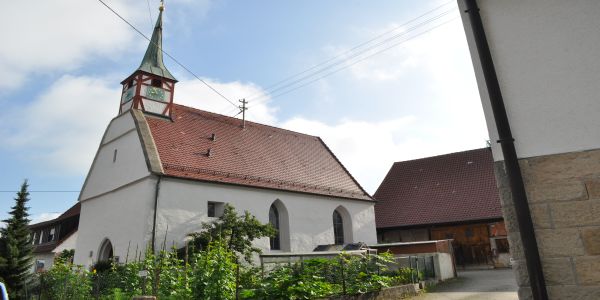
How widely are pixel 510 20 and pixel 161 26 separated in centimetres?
2204

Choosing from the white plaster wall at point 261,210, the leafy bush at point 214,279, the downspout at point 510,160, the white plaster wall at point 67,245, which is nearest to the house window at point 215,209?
the white plaster wall at point 261,210

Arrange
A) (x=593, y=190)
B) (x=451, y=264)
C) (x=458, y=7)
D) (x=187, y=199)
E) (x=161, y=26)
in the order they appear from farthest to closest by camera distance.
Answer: (x=161, y=26)
(x=451, y=264)
(x=187, y=199)
(x=458, y=7)
(x=593, y=190)

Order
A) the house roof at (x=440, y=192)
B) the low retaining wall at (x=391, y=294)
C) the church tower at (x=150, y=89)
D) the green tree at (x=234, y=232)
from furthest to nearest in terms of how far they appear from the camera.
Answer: the house roof at (x=440, y=192), the church tower at (x=150, y=89), the green tree at (x=234, y=232), the low retaining wall at (x=391, y=294)

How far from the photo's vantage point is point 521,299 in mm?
3074

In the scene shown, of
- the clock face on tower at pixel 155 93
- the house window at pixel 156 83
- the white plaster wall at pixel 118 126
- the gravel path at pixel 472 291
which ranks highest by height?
the house window at pixel 156 83

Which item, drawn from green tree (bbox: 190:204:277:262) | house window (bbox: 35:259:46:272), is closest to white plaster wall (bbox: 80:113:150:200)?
green tree (bbox: 190:204:277:262)

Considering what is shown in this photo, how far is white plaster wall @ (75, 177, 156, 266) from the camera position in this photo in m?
14.8

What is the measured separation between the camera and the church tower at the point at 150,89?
1902 centimetres

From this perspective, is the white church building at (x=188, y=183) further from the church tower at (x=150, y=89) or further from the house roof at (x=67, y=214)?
the house roof at (x=67, y=214)

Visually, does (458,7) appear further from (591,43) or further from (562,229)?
(562,229)

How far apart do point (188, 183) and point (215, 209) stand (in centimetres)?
169

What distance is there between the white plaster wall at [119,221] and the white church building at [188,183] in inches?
1.6

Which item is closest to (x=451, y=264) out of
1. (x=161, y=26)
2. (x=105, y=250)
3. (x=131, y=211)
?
(x=131, y=211)

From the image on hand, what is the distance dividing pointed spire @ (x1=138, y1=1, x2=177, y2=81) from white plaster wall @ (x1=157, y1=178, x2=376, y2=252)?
698 centimetres
